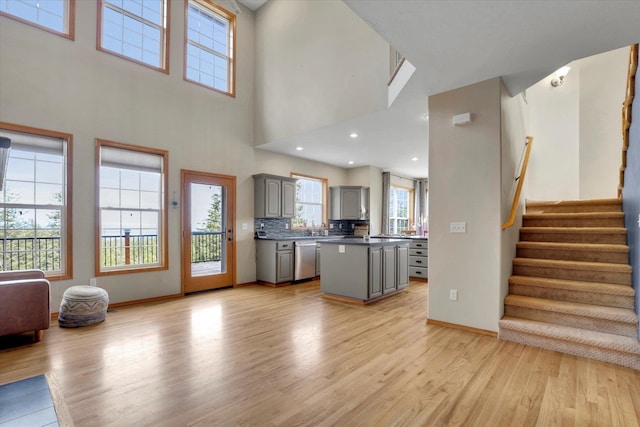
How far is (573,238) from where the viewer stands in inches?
154

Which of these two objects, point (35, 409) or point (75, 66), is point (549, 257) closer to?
point (35, 409)

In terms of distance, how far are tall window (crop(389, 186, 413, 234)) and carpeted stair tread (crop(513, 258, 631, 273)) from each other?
17.7 ft

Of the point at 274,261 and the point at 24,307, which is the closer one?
the point at 24,307

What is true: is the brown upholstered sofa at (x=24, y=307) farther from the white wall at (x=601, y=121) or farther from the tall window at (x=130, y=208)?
the white wall at (x=601, y=121)

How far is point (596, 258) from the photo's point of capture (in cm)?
357

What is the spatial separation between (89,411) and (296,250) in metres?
4.43

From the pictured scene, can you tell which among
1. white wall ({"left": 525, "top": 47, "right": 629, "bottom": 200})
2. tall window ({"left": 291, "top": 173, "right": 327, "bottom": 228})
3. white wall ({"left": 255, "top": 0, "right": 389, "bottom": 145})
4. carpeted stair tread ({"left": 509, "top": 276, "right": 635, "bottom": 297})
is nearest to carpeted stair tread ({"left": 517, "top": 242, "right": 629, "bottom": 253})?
carpeted stair tread ({"left": 509, "top": 276, "right": 635, "bottom": 297})

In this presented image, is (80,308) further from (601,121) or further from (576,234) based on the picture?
(601,121)

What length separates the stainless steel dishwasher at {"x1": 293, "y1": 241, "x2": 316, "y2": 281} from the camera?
6277mm

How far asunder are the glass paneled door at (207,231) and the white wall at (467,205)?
3.69 metres

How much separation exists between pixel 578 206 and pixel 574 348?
245 centimetres

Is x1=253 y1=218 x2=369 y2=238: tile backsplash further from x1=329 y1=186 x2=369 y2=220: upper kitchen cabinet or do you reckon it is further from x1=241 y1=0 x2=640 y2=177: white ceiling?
x1=241 y1=0 x2=640 y2=177: white ceiling

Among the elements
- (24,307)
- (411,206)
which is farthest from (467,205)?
(411,206)

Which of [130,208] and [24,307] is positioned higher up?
[130,208]
